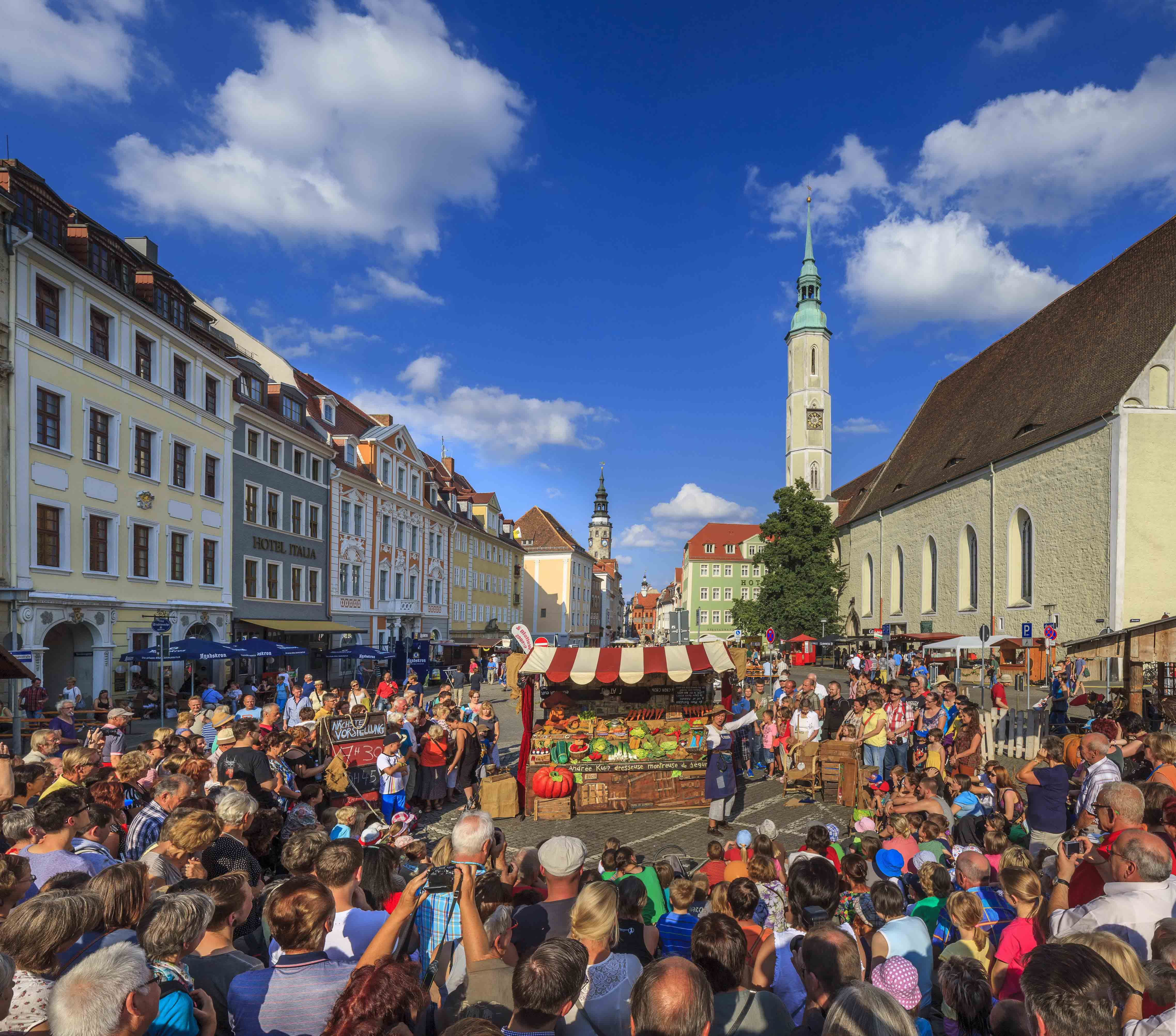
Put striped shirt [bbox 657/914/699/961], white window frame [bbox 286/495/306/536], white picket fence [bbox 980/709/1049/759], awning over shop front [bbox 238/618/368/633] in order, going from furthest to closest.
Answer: white window frame [bbox 286/495/306/536] → awning over shop front [bbox 238/618/368/633] → white picket fence [bbox 980/709/1049/759] → striped shirt [bbox 657/914/699/961]

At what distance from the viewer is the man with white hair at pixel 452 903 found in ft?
13.5

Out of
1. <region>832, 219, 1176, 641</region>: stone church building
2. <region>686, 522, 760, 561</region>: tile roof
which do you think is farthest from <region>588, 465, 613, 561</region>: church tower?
<region>832, 219, 1176, 641</region>: stone church building

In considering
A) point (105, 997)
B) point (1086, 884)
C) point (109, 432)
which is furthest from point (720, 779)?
point (109, 432)

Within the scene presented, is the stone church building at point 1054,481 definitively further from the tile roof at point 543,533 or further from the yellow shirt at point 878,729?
the tile roof at point 543,533

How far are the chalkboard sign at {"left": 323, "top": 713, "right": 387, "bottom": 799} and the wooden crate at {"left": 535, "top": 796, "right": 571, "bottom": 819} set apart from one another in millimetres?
2263

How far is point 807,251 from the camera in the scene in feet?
225

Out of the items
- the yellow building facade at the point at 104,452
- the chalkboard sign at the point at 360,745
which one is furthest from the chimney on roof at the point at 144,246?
the chalkboard sign at the point at 360,745

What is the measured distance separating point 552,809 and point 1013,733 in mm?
10536

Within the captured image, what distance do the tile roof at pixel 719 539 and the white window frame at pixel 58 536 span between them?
80541 mm

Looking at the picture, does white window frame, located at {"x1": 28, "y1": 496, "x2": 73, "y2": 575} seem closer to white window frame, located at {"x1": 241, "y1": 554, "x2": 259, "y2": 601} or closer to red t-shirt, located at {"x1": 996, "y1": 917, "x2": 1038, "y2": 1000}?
white window frame, located at {"x1": 241, "y1": 554, "x2": 259, "y2": 601}

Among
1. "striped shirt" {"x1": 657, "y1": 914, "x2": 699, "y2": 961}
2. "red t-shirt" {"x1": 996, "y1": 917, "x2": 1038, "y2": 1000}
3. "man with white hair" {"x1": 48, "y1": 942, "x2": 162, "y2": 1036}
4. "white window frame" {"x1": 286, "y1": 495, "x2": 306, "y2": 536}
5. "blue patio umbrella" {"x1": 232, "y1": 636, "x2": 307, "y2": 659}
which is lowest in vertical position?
"blue patio umbrella" {"x1": 232, "y1": 636, "x2": 307, "y2": 659}

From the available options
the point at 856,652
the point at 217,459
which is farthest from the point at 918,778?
the point at 856,652

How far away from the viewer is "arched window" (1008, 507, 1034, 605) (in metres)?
32.1

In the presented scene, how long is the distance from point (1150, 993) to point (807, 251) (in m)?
72.4
